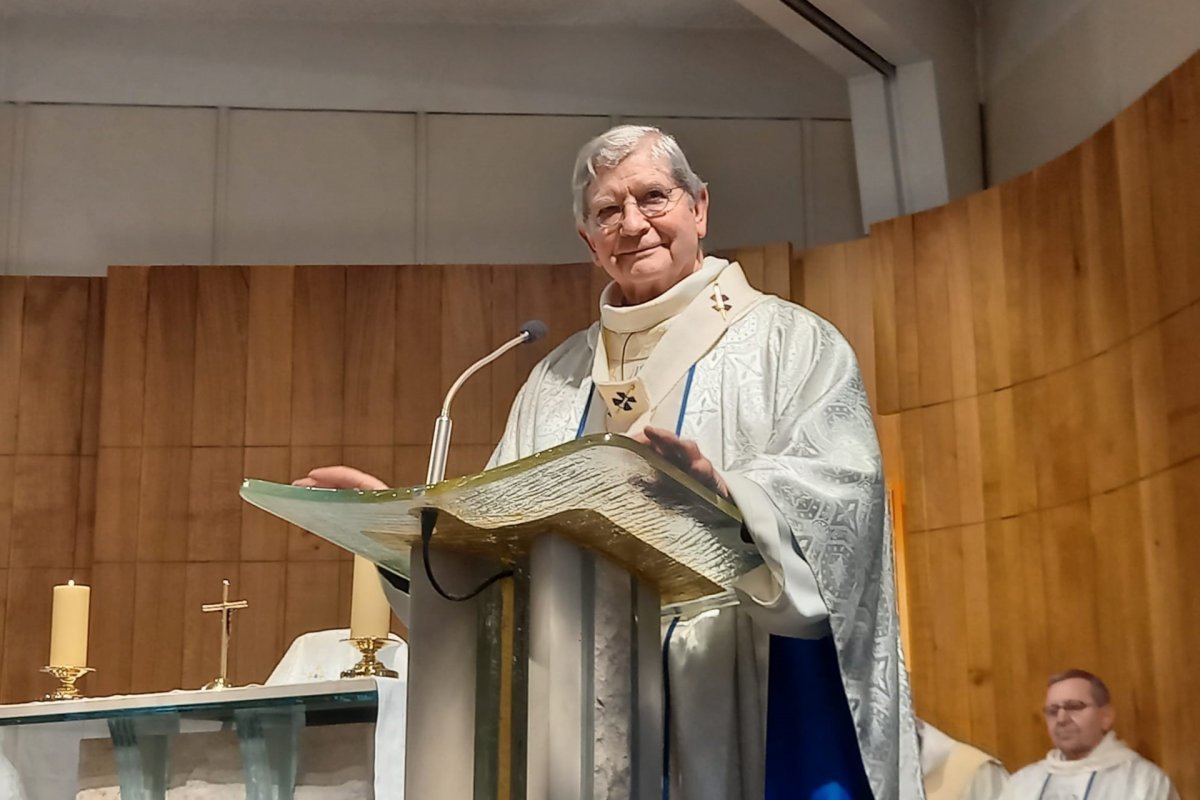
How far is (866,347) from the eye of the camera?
5.34m

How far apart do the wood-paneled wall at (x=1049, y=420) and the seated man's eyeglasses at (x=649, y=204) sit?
215 cm

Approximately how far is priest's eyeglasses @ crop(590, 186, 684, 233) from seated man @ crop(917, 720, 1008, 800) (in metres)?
2.61

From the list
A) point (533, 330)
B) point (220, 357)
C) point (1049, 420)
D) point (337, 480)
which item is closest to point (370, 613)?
point (533, 330)

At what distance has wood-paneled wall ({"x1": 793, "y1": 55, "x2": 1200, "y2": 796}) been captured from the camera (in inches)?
166

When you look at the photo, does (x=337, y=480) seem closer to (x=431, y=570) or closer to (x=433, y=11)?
(x=431, y=570)

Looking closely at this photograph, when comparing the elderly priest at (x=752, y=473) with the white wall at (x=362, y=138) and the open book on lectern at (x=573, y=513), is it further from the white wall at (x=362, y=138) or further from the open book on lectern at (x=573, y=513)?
the white wall at (x=362, y=138)

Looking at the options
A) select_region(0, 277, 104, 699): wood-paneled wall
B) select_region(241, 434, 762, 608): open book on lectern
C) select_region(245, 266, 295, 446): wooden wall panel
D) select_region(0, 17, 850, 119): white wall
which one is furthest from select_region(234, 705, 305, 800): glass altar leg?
select_region(0, 17, 850, 119): white wall

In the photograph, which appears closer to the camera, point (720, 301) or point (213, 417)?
point (720, 301)

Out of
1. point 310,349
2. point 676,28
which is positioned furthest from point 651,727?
point 676,28

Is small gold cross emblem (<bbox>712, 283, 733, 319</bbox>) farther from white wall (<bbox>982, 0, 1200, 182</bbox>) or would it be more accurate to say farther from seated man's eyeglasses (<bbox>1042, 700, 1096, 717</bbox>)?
white wall (<bbox>982, 0, 1200, 182</bbox>)

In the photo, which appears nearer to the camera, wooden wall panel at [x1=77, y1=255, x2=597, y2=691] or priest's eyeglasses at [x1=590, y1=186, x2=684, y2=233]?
priest's eyeglasses at [x1=590, y1=186, x2=684, y2=233]

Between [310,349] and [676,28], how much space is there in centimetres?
192

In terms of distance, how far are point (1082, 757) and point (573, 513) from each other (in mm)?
3078

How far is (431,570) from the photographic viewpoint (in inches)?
78.2
